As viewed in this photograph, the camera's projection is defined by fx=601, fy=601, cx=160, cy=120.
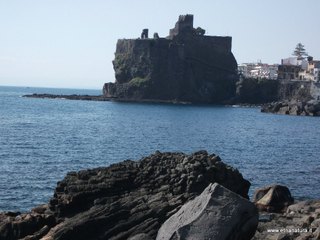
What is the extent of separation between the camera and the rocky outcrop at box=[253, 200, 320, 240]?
1877 centimetres

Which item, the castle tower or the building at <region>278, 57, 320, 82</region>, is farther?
the building at <region>278, 57, 320, 82</region>

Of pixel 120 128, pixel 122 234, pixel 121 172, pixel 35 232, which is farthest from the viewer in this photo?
pixel 120 128

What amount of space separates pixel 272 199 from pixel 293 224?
17.9ft

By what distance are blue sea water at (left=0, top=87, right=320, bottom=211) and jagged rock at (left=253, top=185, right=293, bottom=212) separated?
226 inches

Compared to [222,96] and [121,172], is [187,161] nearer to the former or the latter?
[121,172]

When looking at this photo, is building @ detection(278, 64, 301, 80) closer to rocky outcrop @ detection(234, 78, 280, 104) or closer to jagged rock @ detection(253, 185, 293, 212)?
Answer: rocky outcrop @ detection(234, 78, 280, 104)

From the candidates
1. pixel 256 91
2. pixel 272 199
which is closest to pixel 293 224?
pixel 272 199

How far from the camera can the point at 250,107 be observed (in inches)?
5699

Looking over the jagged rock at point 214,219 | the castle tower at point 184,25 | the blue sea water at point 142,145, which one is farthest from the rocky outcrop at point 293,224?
the castle tower at point 184,25

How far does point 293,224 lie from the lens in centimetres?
2195

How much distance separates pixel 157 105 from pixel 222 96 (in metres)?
19.1

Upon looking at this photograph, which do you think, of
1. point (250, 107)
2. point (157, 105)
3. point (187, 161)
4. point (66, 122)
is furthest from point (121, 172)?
point (250, 107)

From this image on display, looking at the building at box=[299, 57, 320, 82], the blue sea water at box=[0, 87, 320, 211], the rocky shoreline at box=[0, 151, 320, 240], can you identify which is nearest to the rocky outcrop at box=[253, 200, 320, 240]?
the rocky shoreline at box=[0, 151, 320, 240]

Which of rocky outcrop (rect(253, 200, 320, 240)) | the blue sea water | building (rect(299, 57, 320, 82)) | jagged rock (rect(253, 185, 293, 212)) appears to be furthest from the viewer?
building (rect(299, 57, 320, 82))
